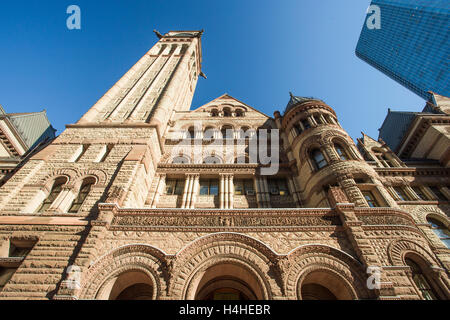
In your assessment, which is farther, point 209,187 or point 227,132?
point 227,132

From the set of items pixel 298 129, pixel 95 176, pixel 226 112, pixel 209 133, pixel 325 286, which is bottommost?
pixel 325 286

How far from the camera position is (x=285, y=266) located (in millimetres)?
7977

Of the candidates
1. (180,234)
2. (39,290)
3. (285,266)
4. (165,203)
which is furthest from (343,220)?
(39,290)

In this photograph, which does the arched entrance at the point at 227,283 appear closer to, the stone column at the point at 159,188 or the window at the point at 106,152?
the stone column at the point at 159,188

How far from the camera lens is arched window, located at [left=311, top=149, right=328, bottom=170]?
549 inches

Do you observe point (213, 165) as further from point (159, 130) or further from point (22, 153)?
point (22, 153)

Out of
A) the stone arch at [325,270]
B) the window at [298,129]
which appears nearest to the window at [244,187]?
the window at [298,129]

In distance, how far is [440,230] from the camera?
13.2 metres

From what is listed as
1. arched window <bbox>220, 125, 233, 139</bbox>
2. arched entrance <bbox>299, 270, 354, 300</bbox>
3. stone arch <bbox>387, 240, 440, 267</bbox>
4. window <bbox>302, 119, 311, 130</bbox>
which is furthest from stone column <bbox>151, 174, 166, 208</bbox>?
stone arch <bbox>387, 240, 440, 267</bbox>

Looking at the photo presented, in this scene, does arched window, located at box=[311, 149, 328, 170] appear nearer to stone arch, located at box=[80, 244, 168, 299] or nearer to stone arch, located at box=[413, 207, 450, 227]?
stone arch, located at box=[413, 207, 450, 227]

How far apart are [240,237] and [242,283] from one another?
195 centimetres

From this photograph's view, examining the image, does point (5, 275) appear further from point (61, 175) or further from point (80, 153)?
point (80, 153)

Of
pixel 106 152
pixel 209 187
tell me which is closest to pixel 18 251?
pixel 106 152

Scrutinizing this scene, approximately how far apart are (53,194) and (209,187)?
8664 mm
